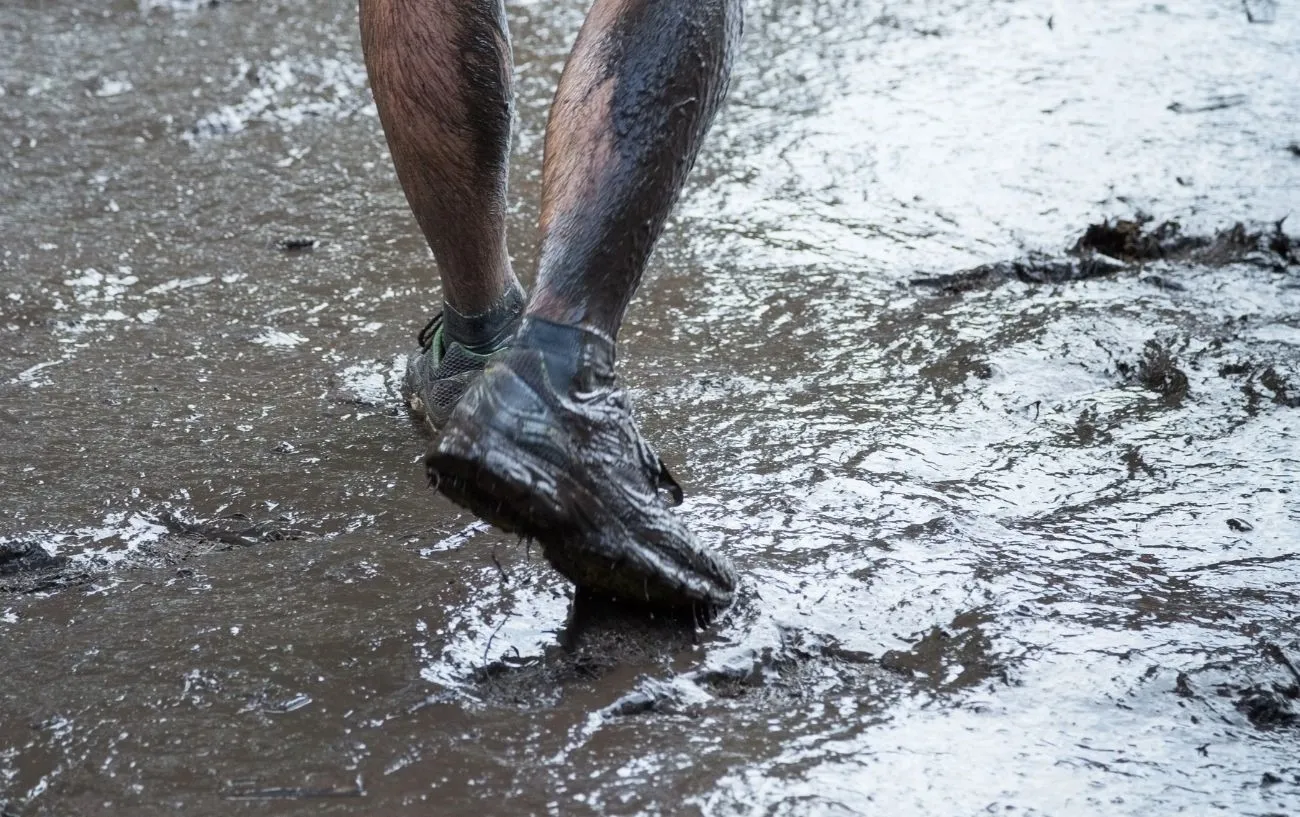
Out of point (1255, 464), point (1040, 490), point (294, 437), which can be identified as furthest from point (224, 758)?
point (1255, 464)

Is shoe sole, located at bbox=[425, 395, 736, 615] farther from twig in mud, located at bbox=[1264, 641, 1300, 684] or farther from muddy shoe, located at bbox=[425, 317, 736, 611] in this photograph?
twig in mud, located at bbox=[1264, 641, 1300, 684]

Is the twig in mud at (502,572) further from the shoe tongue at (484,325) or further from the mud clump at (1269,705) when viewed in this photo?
the mud clump at (1269,705)

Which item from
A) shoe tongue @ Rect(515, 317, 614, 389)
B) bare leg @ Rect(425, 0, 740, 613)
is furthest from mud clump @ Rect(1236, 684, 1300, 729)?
shoe tongue @ Rect(515, 317, 614, 389)

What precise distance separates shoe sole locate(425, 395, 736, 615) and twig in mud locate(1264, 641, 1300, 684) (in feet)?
2.22

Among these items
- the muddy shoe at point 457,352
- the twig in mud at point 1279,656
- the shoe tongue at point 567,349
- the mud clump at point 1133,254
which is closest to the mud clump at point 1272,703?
the twig in mud at point 1279,656

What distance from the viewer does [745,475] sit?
6.55 feet

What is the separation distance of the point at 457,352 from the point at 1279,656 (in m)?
1.28

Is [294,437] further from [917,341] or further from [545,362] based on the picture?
[917,341]

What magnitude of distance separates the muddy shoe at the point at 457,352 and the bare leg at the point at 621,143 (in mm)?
605

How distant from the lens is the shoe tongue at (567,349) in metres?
1.47

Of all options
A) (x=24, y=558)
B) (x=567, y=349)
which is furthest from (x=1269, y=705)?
(x=24, y=558)

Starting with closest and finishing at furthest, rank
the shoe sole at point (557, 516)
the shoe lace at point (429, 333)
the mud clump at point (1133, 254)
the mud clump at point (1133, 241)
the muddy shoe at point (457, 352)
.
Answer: the shoe sole at point (557, 516) < the muddy shoe at point (457, 352) < the shoe lace at point (429, 333) < the mud clump at point (1133, 254) < the mud clump at point (1133, 241)

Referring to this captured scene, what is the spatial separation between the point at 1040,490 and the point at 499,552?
31.0 inches

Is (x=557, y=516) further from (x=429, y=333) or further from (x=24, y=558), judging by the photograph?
(x=429, y=333)
